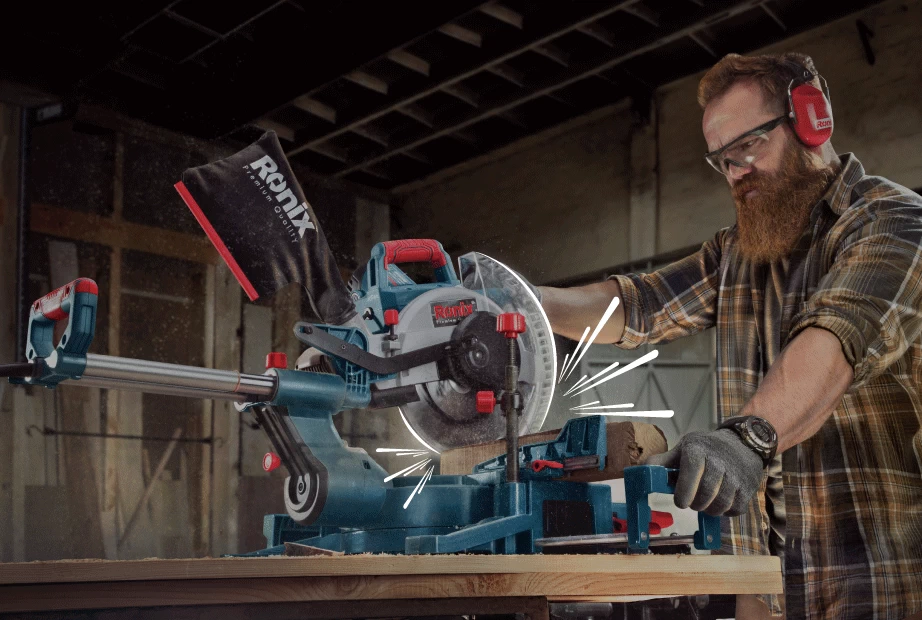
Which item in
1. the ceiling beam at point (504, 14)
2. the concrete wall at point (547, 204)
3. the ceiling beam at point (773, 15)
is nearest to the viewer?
the ceiling beam at point (504, 14)

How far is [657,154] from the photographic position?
20.2 ft

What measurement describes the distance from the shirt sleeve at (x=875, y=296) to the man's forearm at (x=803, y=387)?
16 millimetres

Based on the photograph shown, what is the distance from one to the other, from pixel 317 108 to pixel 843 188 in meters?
4.06

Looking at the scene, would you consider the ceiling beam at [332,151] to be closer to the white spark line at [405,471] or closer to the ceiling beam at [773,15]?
the ceiling beam at [773,15]

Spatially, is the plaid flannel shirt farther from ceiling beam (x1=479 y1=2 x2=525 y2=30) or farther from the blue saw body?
ceiling beam (x1=479 y1=2 x2=525 y2=30)

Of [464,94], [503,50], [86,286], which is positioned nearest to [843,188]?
[86,286]

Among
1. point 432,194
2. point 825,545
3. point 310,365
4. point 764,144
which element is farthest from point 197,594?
point 432,194

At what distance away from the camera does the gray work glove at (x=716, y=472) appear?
3.43 ft

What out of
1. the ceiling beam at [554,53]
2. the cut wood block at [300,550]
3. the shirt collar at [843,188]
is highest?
the ceiling beam at [554,53]

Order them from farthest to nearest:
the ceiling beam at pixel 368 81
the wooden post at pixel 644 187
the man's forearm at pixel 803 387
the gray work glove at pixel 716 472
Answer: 1. the wooden post at pixel 644 187
2. the ceiling beam at pixel 368 81
3. the man's forearm at pixel 803 387
4. the gray work glove at pixel 716 472

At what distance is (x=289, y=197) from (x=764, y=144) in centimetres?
79

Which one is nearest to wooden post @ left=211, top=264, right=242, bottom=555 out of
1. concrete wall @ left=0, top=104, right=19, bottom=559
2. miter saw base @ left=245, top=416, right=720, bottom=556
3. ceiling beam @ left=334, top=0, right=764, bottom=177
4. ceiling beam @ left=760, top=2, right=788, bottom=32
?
ceiling beam @ left=334, top=0, right=764, bottom=177

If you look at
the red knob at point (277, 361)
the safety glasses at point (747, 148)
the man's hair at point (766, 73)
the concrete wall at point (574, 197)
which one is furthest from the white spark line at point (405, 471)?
the concrete wall at point (574, 197)

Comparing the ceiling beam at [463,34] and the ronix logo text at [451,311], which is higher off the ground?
the ceiling beam at [463,34]
